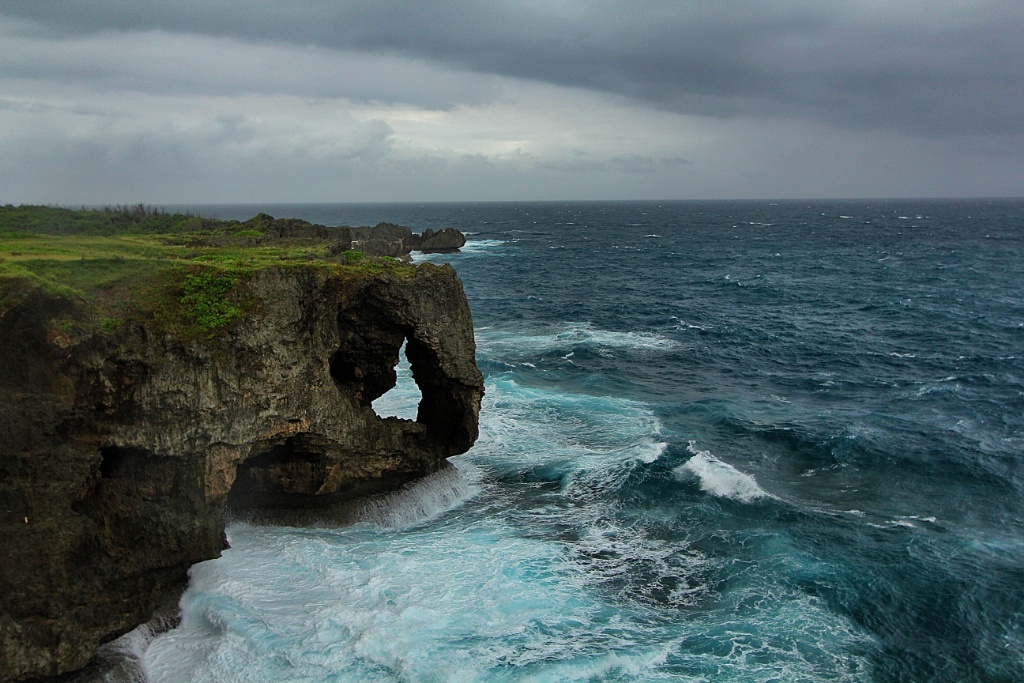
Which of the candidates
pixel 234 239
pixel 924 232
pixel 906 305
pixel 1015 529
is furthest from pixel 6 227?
pixel 924 232

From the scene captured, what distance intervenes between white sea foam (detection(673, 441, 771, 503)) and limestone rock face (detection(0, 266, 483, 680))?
42.0ft

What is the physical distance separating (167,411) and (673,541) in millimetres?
18857

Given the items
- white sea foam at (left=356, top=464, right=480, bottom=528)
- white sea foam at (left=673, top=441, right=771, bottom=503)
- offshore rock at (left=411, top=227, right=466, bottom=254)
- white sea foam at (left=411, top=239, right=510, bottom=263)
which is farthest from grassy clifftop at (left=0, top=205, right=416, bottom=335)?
offshore rock at (left=411, top=227, right=466, bottom=254)

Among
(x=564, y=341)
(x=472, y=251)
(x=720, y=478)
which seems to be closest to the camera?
(x=720, y=478)

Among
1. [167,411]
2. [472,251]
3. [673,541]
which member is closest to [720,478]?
[673,541]

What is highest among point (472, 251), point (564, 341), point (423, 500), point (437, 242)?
point (437, 242)

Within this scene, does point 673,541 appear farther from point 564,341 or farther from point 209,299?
point 564,341

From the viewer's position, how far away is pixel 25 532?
62.0 feet

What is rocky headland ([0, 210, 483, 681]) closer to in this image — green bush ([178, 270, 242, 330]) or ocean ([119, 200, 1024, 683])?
green bush ([178, 270, 242, 330])

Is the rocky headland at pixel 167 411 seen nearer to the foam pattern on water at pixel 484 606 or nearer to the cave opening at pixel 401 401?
the foam pattern on water at pixel 484 606

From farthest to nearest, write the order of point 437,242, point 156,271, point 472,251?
point 472,251 → point 437,242 → point 156,271

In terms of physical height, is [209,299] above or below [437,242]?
below

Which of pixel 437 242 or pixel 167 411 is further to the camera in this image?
pixel 437 242

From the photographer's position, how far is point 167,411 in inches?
866
